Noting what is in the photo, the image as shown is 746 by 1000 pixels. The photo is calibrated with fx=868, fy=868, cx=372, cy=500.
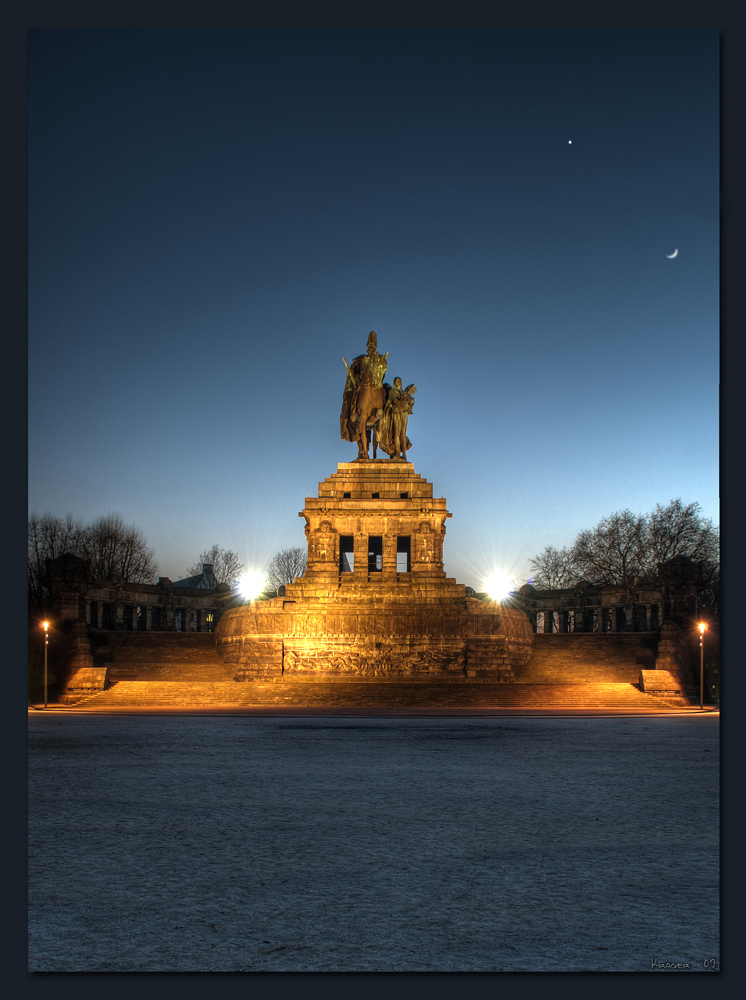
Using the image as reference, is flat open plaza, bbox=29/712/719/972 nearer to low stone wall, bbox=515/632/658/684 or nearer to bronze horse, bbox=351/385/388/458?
low stone wall, bbox=515/632/658/684

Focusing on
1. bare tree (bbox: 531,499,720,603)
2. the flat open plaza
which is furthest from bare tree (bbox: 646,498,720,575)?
the flat open plaza

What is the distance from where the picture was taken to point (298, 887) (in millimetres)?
5344

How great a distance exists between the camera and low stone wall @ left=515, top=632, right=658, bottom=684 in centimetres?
3884

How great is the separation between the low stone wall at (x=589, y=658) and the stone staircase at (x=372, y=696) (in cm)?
306

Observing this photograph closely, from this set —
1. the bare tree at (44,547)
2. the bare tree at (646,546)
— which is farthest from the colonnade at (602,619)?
the bare tree at (44,547)

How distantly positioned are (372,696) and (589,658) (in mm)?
12957

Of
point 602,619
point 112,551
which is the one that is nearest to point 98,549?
point 112,551

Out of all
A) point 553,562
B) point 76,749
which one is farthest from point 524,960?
point 553,562

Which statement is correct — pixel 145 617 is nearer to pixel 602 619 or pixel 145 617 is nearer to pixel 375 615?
pixel 375 615

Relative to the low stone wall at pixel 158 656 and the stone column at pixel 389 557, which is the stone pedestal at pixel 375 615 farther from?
the low stone wall at pixel 158 656

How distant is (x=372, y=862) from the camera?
6.20m

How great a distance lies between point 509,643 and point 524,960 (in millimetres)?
37734

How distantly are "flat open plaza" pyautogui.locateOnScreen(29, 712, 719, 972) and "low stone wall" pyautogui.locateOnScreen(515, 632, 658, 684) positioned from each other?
82.3 ft

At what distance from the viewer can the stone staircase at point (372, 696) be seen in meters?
32.8
